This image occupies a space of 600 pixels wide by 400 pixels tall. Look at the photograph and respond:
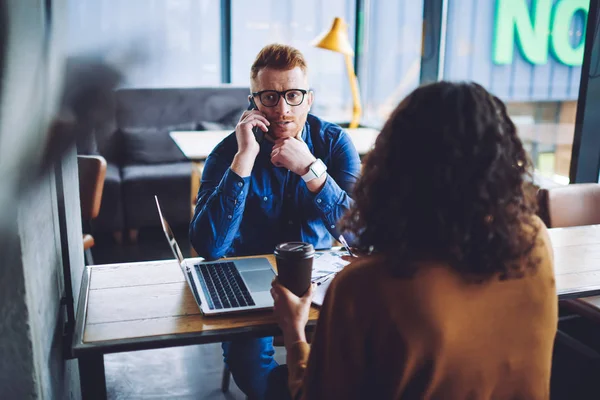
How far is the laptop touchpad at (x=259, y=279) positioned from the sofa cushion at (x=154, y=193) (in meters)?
2.94

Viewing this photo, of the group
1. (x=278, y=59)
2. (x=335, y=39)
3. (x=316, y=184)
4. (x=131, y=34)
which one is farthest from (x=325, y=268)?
(x=335, y=39)

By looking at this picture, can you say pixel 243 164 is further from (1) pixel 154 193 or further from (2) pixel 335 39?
(2) pixel 335 39

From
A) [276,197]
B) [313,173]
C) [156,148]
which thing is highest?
[313,173]

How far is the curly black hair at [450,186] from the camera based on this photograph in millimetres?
846

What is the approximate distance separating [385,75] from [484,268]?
471 centimetres

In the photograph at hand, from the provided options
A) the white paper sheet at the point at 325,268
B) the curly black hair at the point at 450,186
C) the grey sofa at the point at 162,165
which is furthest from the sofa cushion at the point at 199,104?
the curly black hair at the point at 450,186

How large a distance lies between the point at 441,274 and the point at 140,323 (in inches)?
26.0

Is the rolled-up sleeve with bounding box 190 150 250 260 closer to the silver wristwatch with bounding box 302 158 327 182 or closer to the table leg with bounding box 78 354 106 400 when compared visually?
the silver wristwatch with bounding box 302 158 327 182

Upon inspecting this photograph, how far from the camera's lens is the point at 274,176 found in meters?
1.80

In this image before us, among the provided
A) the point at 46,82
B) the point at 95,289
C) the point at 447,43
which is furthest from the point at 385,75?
the point at 46,82

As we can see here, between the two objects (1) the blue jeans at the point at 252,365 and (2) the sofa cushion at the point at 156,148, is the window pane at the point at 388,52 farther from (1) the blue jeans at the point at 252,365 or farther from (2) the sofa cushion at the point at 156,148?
(1) the blue jeans at the point at 252,365

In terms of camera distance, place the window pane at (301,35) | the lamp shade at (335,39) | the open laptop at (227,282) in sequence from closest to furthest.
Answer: the open laptop at (227,282) → the lamp shade at (335,39) → the window pane at (301,35)

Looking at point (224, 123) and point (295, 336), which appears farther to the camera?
point (224, 123)

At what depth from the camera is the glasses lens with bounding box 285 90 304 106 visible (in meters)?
1.79
